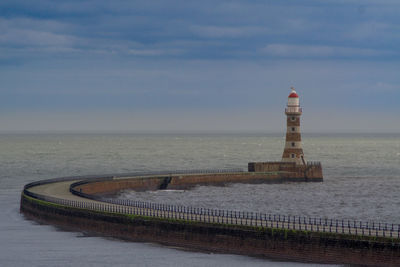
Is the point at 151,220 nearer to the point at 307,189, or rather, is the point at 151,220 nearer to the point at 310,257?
the point at 310,257

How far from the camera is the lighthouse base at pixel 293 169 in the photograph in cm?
10794

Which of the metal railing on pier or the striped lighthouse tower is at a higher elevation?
the striped lighthouse tower

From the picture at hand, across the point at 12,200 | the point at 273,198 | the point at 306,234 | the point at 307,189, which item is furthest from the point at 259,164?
the point at 306,234

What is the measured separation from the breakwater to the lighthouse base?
4064cm

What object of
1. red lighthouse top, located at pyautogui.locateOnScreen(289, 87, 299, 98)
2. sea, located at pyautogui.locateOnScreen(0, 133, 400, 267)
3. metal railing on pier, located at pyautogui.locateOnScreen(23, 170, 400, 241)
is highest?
red lighthouse top, located at pyautogui.locateOnScreen(289, 87, 299, 98)

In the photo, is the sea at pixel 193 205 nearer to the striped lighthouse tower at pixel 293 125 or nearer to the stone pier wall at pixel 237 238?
A: the stone pier wall at pixel 237 238

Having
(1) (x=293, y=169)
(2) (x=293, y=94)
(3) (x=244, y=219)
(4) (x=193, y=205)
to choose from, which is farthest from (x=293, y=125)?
(3) (x=244, y=219)

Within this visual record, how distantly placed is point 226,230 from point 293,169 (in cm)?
5752

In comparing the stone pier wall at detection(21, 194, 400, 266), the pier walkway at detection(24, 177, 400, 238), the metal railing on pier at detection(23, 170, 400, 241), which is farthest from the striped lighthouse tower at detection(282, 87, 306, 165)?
the stone pier wall at detection(21, 194, 400, 266)

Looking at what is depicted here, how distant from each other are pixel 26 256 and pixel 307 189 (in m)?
55.5

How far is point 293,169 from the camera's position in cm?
10800

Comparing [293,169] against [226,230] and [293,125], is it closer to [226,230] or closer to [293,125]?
A: [293,125]

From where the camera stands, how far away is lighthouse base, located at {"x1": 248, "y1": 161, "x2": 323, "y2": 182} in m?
108

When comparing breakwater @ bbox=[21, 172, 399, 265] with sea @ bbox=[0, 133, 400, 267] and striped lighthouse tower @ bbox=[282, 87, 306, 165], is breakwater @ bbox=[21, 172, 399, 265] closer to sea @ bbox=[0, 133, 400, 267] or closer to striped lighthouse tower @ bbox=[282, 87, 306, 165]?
sea @ bbox=[0, 133, 400, 267]
